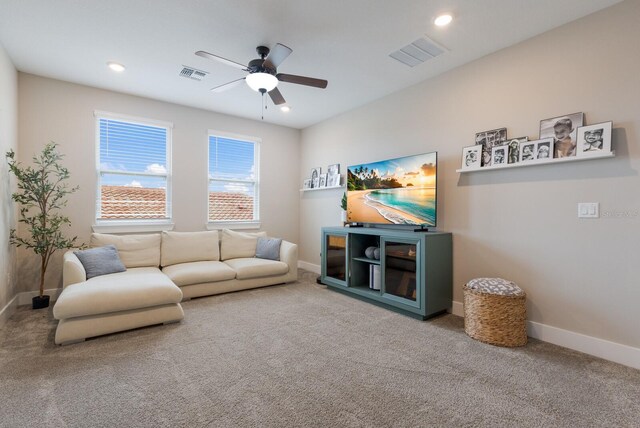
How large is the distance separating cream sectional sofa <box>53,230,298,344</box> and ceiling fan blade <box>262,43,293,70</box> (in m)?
2.29

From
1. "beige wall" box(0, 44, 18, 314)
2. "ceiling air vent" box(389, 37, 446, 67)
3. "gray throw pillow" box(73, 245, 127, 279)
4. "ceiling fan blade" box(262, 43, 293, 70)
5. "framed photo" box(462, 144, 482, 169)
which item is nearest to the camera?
"ceiling fan blade" box(262, 43, 293, 70)

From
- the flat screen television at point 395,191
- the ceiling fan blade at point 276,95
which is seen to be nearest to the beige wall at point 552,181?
the flat screen television at point 395,191

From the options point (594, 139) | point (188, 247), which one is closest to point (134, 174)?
point (188, 247)

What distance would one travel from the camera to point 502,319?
249cm

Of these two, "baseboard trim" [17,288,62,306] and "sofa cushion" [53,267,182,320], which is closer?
"sofa cushion" [53,267,182,320]

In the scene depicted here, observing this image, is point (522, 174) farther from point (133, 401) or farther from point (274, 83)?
point (133, 401)

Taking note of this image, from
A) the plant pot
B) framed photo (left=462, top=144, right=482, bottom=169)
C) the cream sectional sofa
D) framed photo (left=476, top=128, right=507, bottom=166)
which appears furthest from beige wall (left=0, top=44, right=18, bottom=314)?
framed photo (left=476, top=128, right=507, bottom=166)

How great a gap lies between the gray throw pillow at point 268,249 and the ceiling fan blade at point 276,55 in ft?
8.61

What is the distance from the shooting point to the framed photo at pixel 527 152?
264 cm

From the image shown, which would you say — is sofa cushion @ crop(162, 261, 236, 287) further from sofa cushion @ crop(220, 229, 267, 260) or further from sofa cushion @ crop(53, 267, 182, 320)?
sofa cushion @ crop(53, 267, 182, 320)

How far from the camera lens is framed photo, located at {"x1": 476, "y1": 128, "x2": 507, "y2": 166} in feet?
9.52

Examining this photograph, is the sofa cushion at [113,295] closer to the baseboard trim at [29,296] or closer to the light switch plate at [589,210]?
the baseboard trim at [29,296]

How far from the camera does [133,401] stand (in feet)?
5.69

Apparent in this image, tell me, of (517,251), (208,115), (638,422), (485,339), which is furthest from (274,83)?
(638,422)
